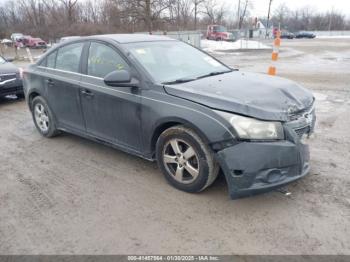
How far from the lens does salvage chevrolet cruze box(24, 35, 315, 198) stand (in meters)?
2.99

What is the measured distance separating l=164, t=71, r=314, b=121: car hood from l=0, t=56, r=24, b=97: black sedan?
5.96 m

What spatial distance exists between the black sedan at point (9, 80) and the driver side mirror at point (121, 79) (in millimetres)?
5388

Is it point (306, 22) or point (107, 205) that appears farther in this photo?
point (306, 22)

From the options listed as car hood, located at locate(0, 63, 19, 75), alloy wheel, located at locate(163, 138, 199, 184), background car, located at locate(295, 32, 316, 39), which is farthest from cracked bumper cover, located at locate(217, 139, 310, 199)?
background car, located at locate(295, 32, 316, 39)

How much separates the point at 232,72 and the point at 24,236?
310 cm

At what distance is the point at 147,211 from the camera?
322 centimetres

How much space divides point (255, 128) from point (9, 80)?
7014mm

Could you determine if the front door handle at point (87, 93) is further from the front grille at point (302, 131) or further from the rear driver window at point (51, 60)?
the front grille at point (302, 131)

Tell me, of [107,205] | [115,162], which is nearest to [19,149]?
[115,162]

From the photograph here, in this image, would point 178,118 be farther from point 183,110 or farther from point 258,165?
point 258,165

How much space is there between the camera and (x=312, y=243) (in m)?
2.69

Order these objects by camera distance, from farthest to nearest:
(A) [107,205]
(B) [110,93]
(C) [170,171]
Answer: (B) [110,93] < (C) [170,171] < (A) [107,205]

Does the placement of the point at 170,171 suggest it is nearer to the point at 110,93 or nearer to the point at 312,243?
the point at 110,93

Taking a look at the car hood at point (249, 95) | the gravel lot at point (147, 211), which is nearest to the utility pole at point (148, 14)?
the gravel lot at point (147, 211)
